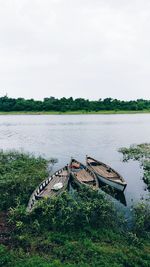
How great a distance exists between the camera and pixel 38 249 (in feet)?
43.9

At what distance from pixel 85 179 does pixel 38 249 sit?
410 inches

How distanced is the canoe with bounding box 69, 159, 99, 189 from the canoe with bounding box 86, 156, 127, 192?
34.5 inches

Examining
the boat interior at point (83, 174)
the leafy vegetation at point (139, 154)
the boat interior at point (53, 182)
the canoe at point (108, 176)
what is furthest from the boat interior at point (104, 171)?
the leafy vegetation at point (139, 154)

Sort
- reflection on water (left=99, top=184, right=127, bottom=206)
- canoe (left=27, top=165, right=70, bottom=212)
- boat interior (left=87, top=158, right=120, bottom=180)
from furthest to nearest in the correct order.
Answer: boat interior (left=87, top=158, right=120, bottom=180), reflection on water (left=99, top=184, right=127, bottom=206), canoe (left=27, top=165, right=70, bottom=212)

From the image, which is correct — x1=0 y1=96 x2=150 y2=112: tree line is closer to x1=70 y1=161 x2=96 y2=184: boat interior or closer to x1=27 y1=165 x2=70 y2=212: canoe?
x1=70 y1=161 x2=96 y2=184: boat interior

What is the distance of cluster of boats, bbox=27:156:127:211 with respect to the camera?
19531mm

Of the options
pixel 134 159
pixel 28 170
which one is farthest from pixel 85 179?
pixel 134 159

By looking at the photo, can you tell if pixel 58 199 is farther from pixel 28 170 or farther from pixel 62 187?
pixel 28 170

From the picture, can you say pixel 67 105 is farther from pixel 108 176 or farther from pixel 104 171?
pixel 108 176

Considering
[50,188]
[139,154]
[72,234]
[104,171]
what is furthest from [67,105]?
[72,234]

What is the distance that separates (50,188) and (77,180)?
249 centimetres

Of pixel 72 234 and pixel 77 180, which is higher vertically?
pixel 77 180

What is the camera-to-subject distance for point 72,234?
48.2ft

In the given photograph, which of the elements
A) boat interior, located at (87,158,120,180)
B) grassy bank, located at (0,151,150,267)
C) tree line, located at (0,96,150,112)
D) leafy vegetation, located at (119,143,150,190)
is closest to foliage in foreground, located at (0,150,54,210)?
grassy bank, located at (0,151,150,267)
